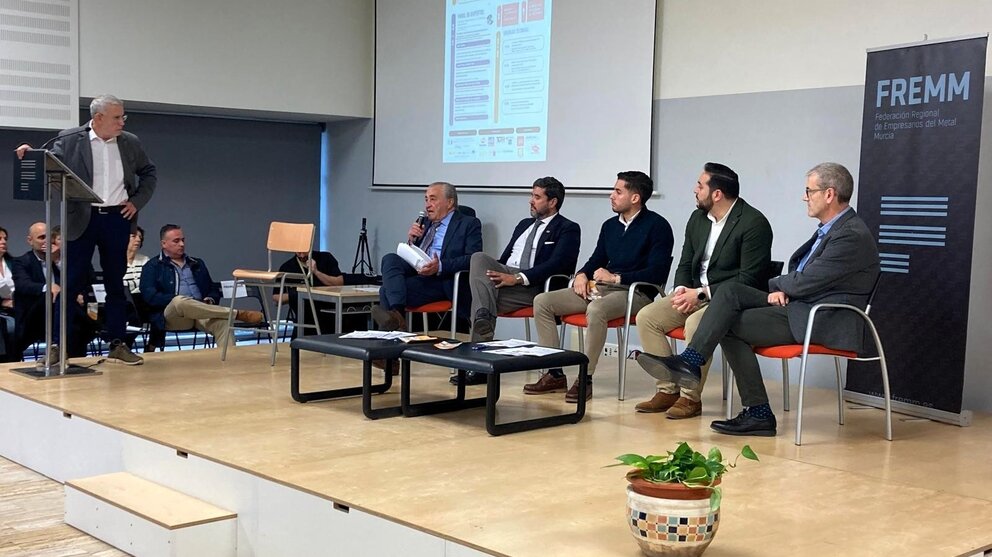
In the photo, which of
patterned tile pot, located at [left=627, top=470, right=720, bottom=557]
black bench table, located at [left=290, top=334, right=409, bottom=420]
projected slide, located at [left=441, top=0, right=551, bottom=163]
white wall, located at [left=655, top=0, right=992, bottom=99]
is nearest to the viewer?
patterned tile pot, located at [left=627, top=470, right=720, bottom=557]

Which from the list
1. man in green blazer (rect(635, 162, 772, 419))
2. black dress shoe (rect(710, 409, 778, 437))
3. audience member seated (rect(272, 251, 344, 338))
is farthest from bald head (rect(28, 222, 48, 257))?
black dress shoe (rect(710, 409, 778, 437))

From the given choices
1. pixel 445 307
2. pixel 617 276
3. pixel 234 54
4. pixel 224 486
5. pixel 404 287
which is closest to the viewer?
pixel 224 486

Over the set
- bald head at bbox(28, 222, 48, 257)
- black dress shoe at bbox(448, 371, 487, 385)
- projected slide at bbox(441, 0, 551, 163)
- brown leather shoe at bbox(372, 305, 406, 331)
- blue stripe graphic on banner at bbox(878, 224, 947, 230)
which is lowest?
black dress shoe at bbox(448, 371, 487, 385)

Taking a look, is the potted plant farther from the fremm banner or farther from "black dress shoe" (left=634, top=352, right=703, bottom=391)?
the fremm banner

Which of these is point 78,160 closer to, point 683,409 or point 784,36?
point 683,409

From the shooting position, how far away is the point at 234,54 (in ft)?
26.2

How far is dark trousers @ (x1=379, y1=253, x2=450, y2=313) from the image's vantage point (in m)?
5.78

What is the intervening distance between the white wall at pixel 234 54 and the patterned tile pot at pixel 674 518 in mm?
5939

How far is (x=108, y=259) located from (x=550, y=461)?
9.85 ft

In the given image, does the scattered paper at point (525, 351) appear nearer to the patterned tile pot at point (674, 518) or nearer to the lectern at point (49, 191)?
the patterned tile pot at point (674, 518)

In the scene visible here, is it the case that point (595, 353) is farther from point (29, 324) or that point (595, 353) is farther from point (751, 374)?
point (29, 324)

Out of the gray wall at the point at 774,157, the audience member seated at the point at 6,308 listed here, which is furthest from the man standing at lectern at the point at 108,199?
the gray wall at the point at 774,157

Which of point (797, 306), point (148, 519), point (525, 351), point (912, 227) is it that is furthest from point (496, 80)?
point (148, 519)

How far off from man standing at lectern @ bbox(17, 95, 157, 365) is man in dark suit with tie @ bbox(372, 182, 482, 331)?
1.35m
